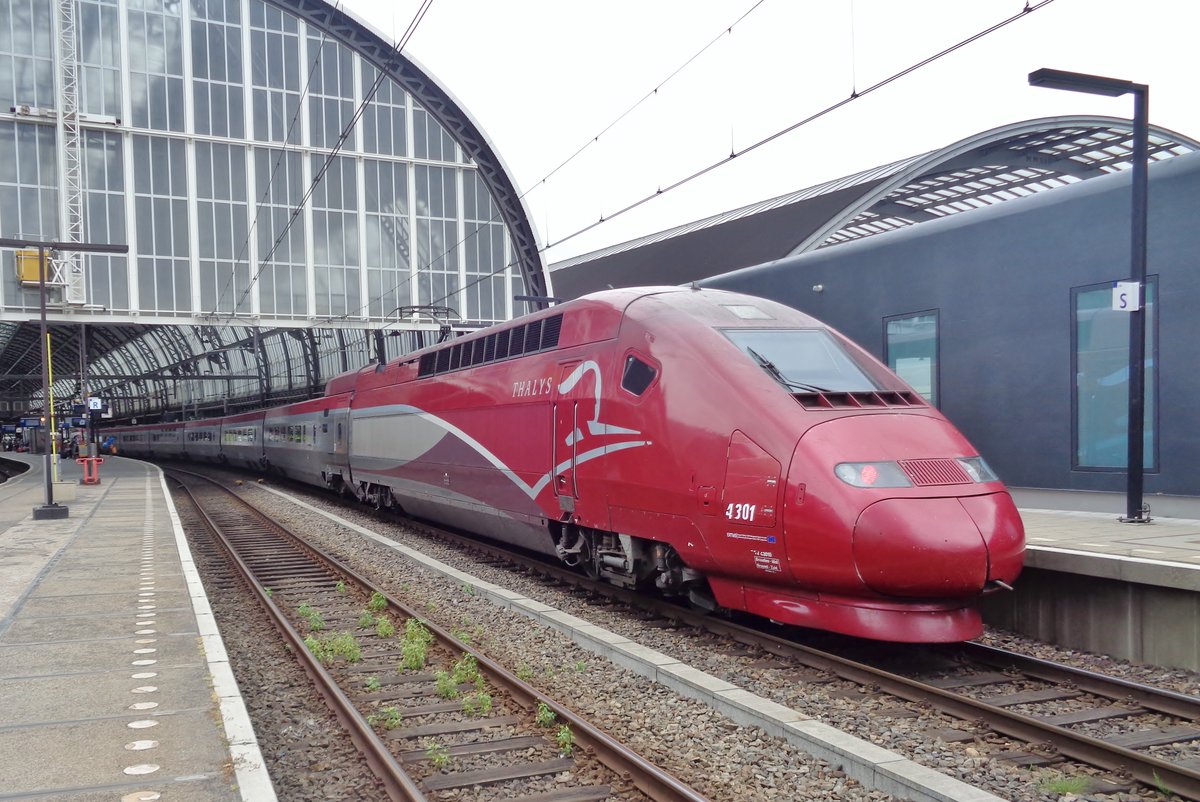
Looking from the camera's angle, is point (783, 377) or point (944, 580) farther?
point (783, 377)

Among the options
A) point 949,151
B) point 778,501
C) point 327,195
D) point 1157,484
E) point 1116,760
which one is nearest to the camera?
point 1116,760

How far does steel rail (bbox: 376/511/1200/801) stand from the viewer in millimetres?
4836

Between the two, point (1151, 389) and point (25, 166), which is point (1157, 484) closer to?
point (1151, 389)

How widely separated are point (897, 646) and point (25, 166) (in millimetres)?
33385

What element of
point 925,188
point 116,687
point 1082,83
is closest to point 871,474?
point 116,687

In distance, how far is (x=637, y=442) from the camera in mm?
8508

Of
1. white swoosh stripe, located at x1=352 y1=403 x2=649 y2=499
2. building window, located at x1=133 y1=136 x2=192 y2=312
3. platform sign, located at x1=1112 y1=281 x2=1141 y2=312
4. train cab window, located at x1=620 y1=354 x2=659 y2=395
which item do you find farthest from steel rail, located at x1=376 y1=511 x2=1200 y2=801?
building window, located at x1=133 y1=136 x2=192 y2=312

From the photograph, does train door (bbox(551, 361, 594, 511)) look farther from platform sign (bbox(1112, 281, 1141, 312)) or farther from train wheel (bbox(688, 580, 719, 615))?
platform sign (bbox(1112, 281, 1141, 312))

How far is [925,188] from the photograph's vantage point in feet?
85.0

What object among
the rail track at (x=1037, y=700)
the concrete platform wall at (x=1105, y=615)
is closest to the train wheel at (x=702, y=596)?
the rail track at (x=1037, y=700)

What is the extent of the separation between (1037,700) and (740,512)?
91.8 inches

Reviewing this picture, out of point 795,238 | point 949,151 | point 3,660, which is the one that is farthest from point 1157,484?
point 795,238

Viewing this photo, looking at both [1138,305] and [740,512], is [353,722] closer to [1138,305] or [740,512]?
[740,512]

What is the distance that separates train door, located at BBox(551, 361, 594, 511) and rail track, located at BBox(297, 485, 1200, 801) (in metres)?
2.18
